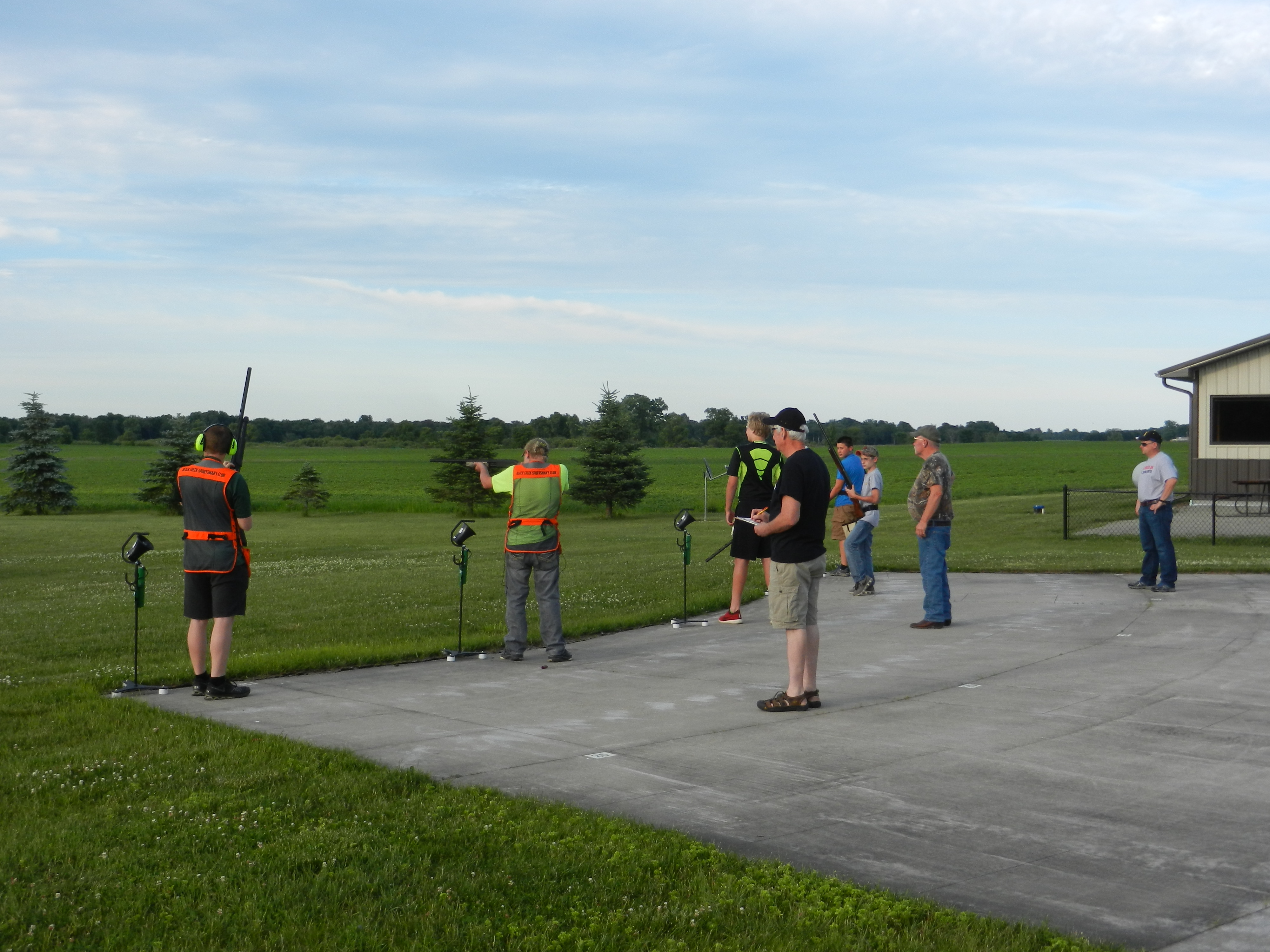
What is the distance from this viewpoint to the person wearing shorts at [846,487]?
14727mm

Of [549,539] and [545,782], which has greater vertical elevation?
[549,539]

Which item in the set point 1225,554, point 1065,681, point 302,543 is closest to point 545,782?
point 1065,681

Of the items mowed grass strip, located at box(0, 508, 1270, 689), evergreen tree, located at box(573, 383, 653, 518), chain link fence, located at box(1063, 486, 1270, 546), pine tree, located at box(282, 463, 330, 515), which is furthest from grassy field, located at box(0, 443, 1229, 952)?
pine tree, located at box(282, 463, 330, 515)

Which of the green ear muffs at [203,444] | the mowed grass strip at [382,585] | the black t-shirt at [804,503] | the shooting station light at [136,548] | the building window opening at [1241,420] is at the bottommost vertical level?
the mowed grass strip at [382,585]

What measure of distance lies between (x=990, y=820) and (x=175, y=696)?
6014 millimetres

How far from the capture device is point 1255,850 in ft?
17.0

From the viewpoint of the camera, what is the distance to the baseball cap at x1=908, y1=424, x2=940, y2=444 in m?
12.1

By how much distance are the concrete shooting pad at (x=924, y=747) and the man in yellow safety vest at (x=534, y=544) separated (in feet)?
0.92

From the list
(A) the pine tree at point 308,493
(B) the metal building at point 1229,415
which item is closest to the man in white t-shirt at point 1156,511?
(B) the metal building at point 1229,415

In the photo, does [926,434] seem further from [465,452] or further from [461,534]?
[465,452]

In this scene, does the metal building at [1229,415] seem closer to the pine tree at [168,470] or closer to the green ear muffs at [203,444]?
the green ear muffs at [203,444]

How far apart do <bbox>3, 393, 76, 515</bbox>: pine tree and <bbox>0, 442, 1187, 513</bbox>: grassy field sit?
56.4 inches

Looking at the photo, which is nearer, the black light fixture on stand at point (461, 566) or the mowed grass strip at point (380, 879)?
the mowed grass strip at point (380, 879)

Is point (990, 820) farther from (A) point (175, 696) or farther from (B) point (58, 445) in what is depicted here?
(B) point (58, 445)
